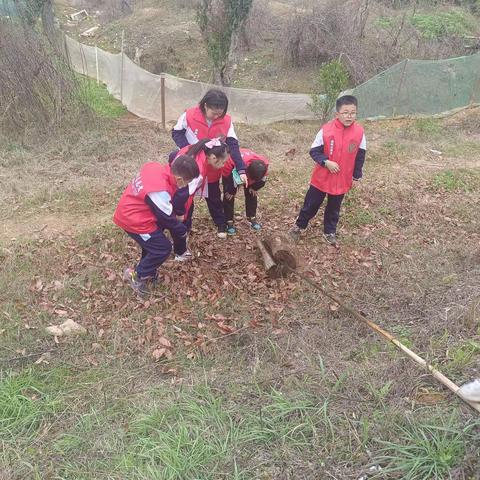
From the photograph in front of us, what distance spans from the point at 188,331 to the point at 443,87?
908 centimetres

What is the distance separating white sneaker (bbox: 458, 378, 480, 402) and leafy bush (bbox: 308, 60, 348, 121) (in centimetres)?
736

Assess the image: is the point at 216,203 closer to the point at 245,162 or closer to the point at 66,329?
the point at 245,162

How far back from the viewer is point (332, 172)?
4.36m

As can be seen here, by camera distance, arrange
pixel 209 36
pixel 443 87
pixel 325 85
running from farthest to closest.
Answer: pixel 209 36, pixel 443 87, pixel 325 85

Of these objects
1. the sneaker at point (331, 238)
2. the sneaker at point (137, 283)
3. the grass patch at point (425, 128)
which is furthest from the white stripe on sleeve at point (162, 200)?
the grass patch at point (425, 128)

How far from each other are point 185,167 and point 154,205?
0.39 meters

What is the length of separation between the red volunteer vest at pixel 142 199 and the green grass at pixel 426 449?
228cm

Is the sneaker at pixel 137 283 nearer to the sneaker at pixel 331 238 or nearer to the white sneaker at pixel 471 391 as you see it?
the sneaker at pixel 331 238

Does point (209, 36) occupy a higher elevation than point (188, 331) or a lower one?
higher

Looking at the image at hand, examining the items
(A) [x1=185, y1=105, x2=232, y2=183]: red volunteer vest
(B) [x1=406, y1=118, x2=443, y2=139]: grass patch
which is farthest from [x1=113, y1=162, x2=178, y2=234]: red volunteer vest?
(B) [x1=406, y1=118, x2=443, y2=139]: grass patch

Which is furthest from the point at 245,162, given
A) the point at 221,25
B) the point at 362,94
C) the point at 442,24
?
the point at 442,24

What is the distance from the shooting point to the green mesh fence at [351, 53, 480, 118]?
9797mm

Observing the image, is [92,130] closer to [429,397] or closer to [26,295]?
[26,295]

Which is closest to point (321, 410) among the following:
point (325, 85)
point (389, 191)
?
point (389, 191)
